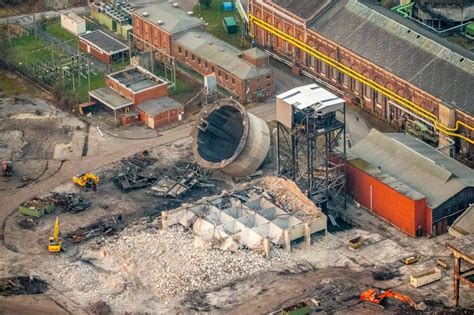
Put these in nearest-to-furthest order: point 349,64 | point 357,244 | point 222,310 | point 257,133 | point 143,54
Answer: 1. point 222,310
2. point 357,244
3. point 257,133
4. point 349,64
5. point 143,54

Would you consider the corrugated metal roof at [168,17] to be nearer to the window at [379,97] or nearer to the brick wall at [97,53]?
the brick wall at [97,53]

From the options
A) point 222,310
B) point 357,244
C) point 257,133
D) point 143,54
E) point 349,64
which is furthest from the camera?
point 143,54

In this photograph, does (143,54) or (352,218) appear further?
(143,54)

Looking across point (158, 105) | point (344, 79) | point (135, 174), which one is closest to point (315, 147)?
point (135, 174)

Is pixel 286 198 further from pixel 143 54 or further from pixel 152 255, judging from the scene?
pixel 143 54

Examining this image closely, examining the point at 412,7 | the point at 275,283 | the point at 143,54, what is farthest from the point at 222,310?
the point at 412,7

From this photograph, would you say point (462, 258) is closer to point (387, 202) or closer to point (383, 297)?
point (383, 297)

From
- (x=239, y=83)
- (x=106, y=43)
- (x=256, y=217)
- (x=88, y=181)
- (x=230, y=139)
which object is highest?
(x=239, y=83)

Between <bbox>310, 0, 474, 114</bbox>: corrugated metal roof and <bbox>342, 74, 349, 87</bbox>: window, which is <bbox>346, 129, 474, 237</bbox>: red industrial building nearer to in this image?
<bbox>310, 0, 474, 114</bbox>: corrugated metal roof
